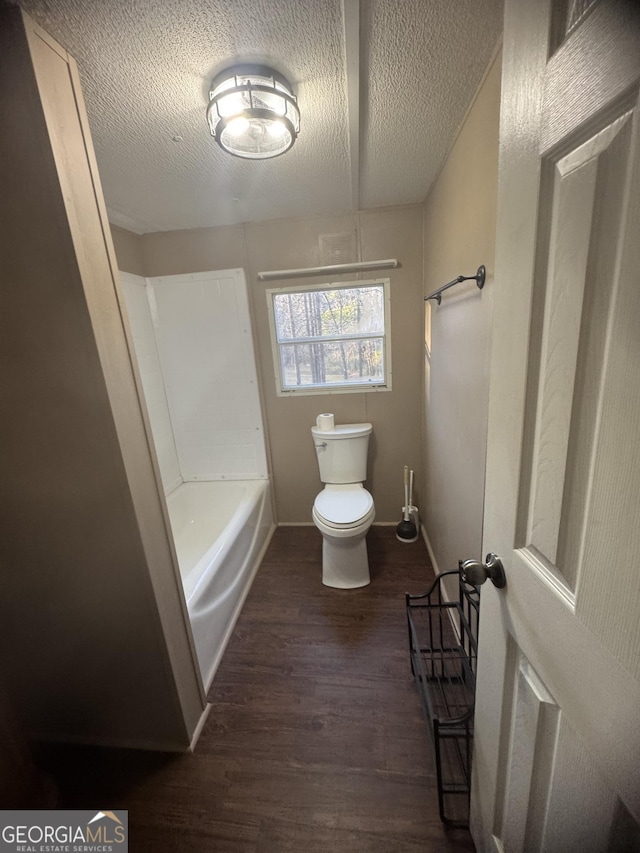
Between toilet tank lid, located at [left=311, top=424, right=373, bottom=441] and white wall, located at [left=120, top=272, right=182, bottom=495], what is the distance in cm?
102

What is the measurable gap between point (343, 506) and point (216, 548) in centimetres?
74

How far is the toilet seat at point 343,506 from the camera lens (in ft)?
5.95

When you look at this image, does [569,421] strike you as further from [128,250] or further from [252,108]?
[128,250]

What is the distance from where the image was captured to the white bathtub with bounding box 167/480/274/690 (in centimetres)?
147

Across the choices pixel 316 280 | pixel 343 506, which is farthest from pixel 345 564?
pixel 316 280

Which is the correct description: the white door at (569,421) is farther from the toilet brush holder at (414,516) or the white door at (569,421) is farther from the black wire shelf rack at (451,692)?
the toilet brush holder at (414,516)

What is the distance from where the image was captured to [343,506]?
196 centimetres

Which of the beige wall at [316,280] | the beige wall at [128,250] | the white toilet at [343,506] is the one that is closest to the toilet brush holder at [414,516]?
the beige wall at [316,280]

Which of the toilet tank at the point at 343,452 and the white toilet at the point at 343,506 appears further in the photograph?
the toilet tank at the point at 343,452

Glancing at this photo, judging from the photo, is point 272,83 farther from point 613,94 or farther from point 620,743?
point 620,743

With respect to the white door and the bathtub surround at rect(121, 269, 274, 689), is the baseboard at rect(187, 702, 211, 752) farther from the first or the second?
the white door

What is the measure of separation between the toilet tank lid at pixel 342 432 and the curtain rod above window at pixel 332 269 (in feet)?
3.34

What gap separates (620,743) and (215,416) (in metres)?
2.39
